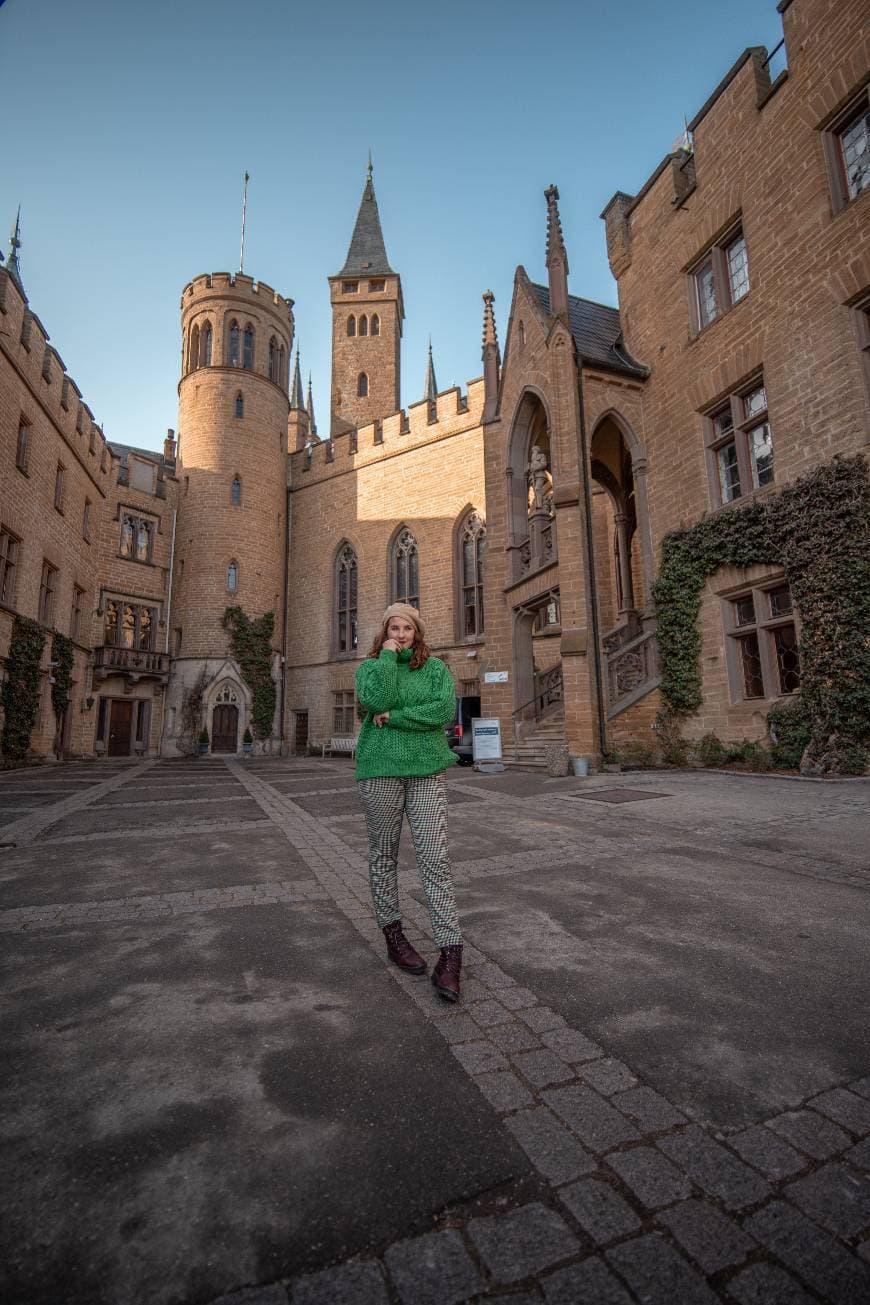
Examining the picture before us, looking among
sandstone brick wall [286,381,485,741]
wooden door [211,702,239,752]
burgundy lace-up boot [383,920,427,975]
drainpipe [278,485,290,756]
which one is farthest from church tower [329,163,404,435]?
burgundy lace-up boot [383,920,427,975]

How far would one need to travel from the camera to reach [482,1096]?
1.75m

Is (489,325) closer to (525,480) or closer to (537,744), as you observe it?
(525,480)

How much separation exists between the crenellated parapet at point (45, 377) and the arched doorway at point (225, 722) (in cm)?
870

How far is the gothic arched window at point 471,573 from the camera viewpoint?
71.7 ft

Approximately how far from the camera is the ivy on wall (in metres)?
8.16

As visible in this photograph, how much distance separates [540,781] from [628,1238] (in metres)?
8.93

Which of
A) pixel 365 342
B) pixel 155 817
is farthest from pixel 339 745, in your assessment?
pixel 365 342

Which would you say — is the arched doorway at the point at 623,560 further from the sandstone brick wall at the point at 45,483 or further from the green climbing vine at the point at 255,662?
the green climbing vine at the point at 255,662

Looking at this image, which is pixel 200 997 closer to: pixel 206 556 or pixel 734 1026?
pixel 734 1026

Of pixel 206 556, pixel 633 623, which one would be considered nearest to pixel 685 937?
pixel 633 623

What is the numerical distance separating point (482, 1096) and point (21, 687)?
1634cm

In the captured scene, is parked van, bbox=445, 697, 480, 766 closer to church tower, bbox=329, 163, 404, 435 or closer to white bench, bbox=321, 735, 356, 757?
white bench, bbox=321, 735, 356, 757

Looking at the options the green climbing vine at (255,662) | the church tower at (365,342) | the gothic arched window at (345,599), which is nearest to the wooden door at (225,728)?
the green climbing vine at (255,662)

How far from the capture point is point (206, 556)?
83.0ft
